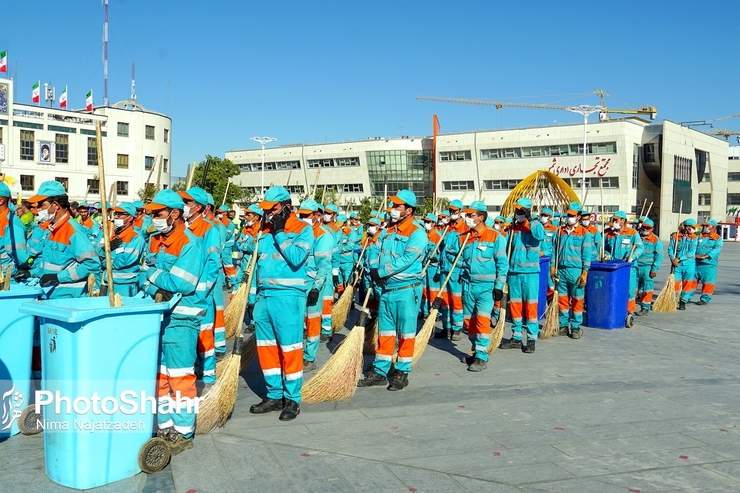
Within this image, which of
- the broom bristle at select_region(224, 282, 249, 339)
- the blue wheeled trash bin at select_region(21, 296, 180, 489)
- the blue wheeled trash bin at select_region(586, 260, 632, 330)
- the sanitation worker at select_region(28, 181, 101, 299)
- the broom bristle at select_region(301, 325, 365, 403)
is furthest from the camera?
the blue wheeled trash bin at select_region(586, 260, 632, 330)

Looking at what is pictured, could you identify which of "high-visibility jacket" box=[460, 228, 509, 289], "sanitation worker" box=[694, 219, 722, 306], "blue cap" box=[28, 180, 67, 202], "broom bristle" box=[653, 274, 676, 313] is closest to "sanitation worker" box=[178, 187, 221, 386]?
"blue cap" box=[28, 180, 67, 202]

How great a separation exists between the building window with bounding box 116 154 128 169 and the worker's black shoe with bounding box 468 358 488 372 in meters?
56.5

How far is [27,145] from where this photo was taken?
5466 centimetres

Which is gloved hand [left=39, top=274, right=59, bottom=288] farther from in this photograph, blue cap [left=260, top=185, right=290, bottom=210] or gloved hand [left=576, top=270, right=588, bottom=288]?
gloved hand [left=576, top=270, right=588, bottom=288]

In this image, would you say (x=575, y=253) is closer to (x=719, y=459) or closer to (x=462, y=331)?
(x=462, y=331)

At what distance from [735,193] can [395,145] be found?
1857 inches

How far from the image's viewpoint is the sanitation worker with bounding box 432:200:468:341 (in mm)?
10938

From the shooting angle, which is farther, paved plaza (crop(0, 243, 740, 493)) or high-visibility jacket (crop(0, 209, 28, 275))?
high-visibility jacket (crop(0, 209, 28, 275))

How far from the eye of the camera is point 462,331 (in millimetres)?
11859

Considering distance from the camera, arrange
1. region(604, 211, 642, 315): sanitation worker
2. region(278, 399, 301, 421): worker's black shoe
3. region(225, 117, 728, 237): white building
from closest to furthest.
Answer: region(278, 399, 301, 421): worker's black shoe → region(604, 211, 642, 315): sanitation worker → region(225, 117, 728, 237): white building

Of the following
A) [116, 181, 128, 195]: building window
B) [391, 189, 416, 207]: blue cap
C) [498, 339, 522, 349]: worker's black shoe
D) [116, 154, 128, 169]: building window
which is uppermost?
[116, 154, 128, 169]: building window

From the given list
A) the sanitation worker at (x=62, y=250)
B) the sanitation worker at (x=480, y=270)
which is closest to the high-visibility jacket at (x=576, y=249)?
the sanitation worker at (x=480, y=270)

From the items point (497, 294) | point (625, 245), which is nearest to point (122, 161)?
point (625, 245)

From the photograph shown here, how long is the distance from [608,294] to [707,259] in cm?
548
